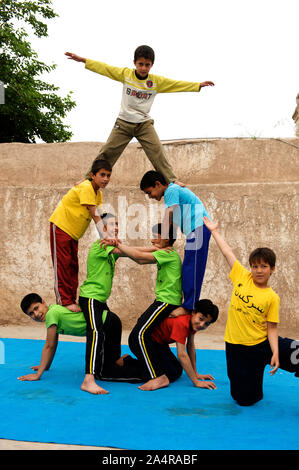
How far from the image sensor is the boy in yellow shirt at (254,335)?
3328 millimetres

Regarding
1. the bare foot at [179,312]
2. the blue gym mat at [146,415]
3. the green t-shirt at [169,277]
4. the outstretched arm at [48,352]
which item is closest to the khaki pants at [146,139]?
the green t-shirt at [169,277]

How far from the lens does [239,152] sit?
7332mm

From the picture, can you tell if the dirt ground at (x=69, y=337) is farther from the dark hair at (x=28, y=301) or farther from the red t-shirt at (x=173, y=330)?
the dark hair at (x=28, y=301)

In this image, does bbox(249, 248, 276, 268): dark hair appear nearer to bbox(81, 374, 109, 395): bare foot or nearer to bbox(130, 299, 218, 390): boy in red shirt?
bbox(130, 299, 218, 390): boy in red shirt

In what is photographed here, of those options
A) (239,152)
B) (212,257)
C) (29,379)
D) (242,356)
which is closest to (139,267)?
(212,257)

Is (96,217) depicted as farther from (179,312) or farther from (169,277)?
(179,312)

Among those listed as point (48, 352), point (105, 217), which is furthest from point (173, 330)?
point (105, 217)

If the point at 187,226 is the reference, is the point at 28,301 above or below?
below

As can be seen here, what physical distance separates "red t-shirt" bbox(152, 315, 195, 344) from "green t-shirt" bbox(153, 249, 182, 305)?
17 cm

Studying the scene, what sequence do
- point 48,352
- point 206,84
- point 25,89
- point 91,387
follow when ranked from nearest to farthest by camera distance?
point 91,387 → point 48,352 → point 206,84 → point 25,89

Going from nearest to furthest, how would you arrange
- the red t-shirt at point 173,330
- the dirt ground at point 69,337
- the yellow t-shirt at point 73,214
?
the red t-shirt at point 173,330
the yellow t-shirt at point 73,214
the dirt ground at point 69,337

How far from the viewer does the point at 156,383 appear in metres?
3.84

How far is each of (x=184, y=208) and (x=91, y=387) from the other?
170cm

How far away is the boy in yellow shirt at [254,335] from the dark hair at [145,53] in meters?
2.10
